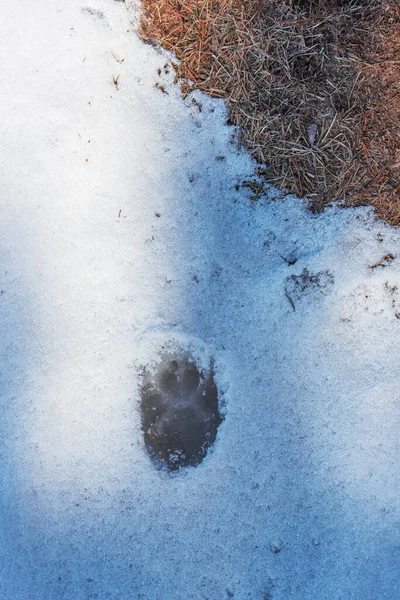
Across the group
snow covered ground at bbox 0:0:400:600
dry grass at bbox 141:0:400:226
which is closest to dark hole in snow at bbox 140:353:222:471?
snow covered ground at bbox 0:0:400:600

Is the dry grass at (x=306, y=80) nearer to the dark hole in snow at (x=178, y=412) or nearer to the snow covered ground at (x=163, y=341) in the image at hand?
the snow covered ground at (x=163, y=341)

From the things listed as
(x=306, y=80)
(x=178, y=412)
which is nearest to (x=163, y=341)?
(x=178, y=412)

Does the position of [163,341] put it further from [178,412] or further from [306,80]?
[306,80]

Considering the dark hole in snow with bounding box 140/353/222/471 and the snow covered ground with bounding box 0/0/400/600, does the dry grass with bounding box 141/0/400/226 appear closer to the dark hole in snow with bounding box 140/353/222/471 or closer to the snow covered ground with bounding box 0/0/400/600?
the snow covered ground with bounding box 0/0/400/600

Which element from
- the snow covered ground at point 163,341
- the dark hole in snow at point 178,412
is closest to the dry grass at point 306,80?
the snow covered ground at point 163,341

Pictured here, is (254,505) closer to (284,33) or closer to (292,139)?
A: (292,139)

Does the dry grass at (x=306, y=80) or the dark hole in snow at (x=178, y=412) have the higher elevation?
the dry grass at (x=306, y=80)
